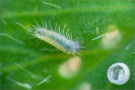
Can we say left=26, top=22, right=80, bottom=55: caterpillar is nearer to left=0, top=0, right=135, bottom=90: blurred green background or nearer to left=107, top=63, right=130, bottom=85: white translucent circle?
left=0, top=0, right=135, bottom=90: blurred green background

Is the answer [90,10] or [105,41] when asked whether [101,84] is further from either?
[90,10]

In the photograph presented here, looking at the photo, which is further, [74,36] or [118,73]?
[74,36]

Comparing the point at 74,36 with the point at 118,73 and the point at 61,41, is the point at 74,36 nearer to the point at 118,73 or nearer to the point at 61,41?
the point at 61,41

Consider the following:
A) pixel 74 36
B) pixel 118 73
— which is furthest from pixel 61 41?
pixel 118 73

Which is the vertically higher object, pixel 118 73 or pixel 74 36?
pixel 74 36

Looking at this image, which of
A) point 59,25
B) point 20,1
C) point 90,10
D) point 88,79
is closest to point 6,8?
point 20,1
